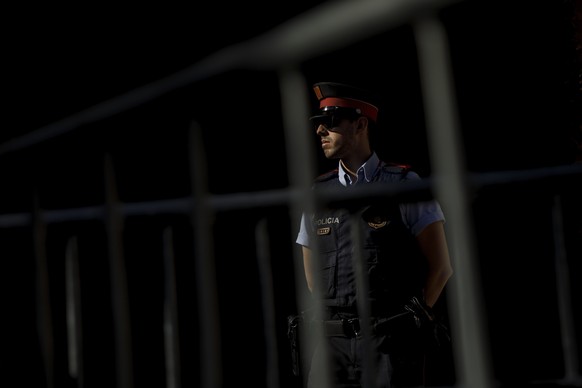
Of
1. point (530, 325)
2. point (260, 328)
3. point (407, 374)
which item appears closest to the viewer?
point (407, 374)

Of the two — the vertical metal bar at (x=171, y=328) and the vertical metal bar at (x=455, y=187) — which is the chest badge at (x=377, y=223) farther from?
the vertical metal bar at (x=455, y=187)

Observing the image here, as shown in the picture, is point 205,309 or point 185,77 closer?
point 185,77

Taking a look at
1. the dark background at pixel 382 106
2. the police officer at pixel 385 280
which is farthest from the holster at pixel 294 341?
the police officer at pixel 385 280

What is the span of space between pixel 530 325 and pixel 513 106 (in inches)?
51.2

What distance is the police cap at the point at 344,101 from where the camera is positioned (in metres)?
3.42

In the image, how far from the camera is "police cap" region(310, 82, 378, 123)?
3.42 m

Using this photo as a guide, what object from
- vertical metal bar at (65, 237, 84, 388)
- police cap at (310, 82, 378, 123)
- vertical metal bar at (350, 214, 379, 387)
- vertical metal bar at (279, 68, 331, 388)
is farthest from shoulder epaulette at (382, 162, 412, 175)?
vertical metal bar at (279, 68, 331, 388)

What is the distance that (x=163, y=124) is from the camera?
134 cm

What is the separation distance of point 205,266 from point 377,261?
1692 mm

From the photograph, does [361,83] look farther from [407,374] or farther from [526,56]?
[407,374]

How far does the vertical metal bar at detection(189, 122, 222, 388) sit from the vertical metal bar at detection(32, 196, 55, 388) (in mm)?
473

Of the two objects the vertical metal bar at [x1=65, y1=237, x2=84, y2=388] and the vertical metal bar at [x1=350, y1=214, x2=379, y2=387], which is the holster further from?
the vertical metal bar at [x1=65, y1=237, x2=84, y2=388]

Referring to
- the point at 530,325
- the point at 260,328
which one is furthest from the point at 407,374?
the point at 530,325

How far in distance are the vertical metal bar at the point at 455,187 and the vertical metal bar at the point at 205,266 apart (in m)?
0.47
